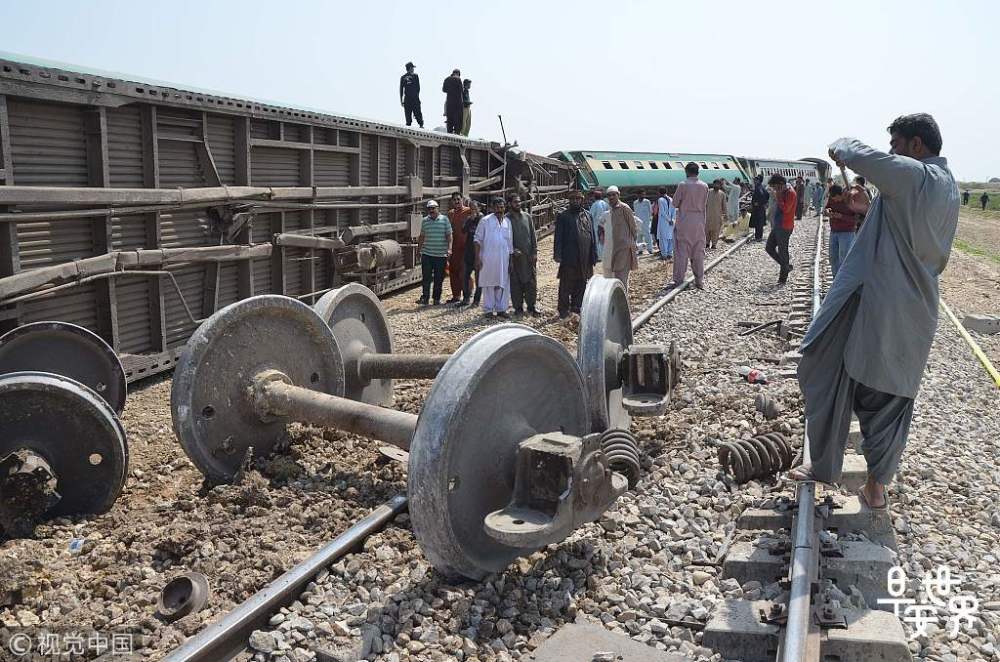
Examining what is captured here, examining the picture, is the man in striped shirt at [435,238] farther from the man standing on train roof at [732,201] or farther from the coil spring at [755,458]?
the man standing on train roof at [732,201]

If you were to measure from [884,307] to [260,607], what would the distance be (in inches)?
114

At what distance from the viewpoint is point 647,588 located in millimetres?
3359

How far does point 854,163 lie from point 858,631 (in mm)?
1912

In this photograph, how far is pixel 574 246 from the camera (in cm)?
1031

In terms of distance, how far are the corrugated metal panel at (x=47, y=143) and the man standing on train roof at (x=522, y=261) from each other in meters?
5.68

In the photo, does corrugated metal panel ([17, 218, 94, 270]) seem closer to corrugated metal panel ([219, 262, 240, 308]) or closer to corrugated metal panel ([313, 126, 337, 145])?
corrugated metal panel ([219, 262, 240, 308])

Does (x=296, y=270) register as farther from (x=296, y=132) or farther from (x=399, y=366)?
(x=399, y=366)

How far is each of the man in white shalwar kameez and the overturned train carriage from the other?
140cm

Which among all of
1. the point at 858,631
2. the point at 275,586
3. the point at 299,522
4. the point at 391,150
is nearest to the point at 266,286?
the point at 391,150

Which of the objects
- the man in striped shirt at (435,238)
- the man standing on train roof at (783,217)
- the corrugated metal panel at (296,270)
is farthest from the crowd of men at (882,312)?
the man standing on train roof at (783,217)

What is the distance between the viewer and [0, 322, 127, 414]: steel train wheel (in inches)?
199

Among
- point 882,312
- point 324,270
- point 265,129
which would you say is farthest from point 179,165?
point 882,312

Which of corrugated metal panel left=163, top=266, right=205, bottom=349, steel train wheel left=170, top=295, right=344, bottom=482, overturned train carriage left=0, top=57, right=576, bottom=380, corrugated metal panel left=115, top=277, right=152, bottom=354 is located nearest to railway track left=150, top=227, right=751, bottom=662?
steel train wheel left=170, top=295, right=344, bottom=482

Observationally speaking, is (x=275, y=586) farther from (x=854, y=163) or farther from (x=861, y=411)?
(x=854, y=163)
